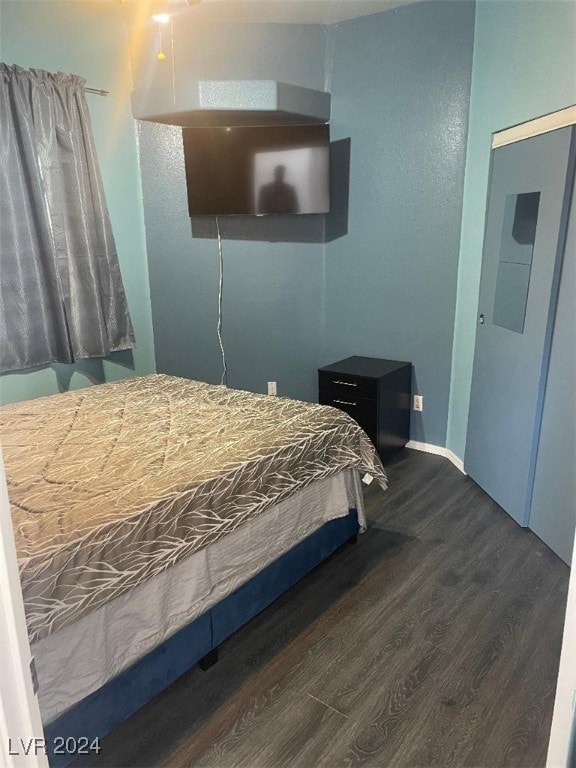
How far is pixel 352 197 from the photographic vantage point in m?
3.92

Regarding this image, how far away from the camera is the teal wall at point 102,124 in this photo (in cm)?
336

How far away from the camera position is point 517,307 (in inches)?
115

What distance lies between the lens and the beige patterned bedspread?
1.58 metres

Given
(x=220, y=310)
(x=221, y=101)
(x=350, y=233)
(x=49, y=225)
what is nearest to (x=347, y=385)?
(x=350, y=233)

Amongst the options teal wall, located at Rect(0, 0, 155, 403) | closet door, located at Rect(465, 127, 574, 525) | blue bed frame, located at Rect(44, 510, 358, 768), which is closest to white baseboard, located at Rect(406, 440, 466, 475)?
closet door, located at Rect(465, 127, 574, 525)

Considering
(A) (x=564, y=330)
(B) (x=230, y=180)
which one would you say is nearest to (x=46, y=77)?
(B) (x=230, y=180)

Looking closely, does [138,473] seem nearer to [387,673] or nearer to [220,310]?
[387,673]

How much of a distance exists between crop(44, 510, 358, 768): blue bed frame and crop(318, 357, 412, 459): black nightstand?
1205mm

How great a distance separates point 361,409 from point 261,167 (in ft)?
5.84

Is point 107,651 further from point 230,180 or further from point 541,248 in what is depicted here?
point 230,180

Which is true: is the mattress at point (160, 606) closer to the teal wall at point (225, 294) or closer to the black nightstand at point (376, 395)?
the black nightstand at point (376, 395)

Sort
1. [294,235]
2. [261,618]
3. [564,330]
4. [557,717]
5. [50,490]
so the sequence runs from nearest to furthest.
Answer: [557,717]
[50,490]
[261,618]
[564,330]
[294,235]

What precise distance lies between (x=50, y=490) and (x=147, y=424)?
712 mm

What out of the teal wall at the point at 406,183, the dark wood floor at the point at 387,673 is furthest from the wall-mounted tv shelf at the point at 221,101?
the dark wood floor at the point at 387,673
